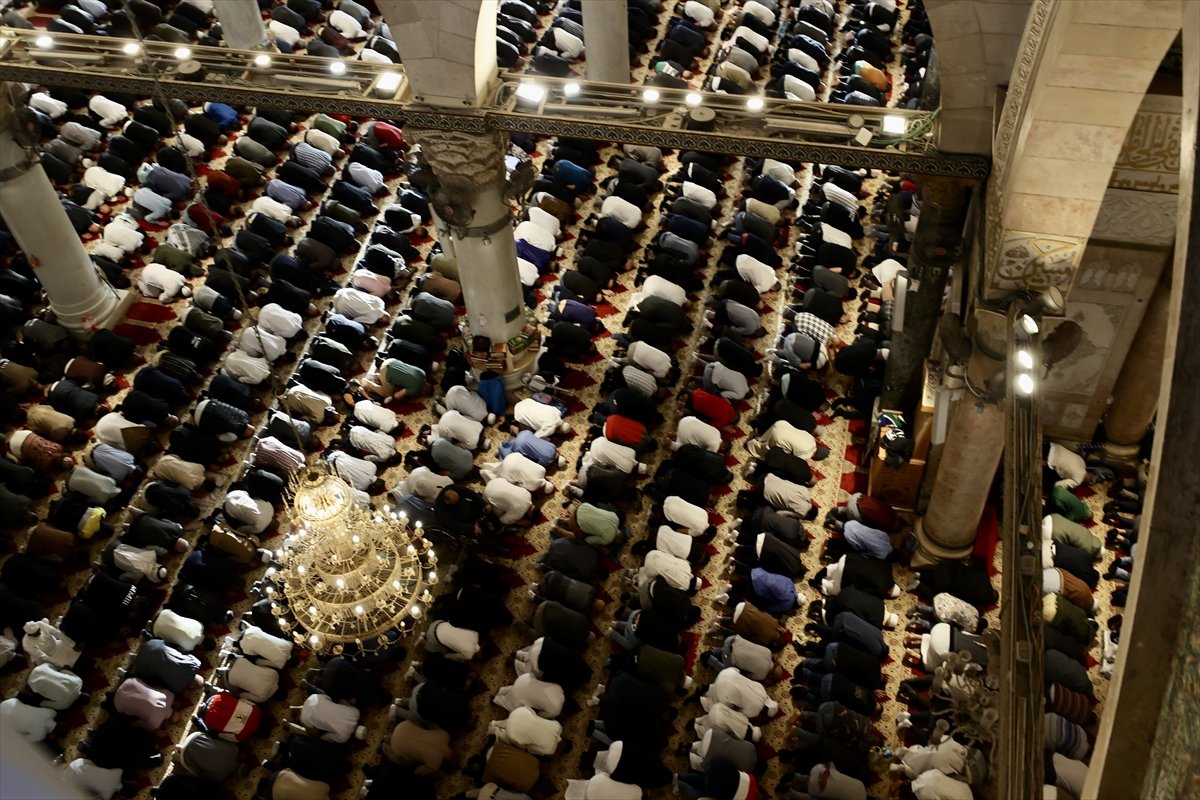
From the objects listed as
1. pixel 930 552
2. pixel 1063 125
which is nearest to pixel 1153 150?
pixel 1063 125

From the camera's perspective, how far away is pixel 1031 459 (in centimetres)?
759

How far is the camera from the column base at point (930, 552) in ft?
40.5

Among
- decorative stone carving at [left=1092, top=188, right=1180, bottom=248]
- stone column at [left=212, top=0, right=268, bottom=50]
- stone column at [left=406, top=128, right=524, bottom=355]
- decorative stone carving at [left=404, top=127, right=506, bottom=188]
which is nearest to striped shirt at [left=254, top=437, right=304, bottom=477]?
stone column at [left=406, top=128, right=524, bottom=355]

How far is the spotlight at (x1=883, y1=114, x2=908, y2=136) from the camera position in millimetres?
10586

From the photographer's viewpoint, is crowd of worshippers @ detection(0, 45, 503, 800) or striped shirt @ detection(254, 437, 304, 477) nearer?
crowd of worshippers @ detection(0, 45, 503, 800)

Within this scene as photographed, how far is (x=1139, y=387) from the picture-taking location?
12.3 meters

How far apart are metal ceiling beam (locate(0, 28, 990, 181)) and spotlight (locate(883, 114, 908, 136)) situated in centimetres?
4

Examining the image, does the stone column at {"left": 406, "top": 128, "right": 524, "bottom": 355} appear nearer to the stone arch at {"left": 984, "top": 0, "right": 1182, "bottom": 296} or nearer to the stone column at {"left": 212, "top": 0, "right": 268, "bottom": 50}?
the stone arch at {"left": 984, "top": 0, "right": 1182, "bottom": 296}

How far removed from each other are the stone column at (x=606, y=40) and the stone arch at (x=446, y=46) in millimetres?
4015

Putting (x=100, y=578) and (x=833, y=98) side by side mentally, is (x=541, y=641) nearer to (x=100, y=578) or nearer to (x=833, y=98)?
(x=100, y=578)

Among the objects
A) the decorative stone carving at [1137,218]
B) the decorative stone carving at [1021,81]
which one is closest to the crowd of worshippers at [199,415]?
the decorative stone carving at [1021,81]

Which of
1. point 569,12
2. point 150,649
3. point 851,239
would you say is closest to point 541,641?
point 150,649

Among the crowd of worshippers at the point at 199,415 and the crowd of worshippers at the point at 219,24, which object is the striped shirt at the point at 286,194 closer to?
the crowd of worshippers at the point at 199,415

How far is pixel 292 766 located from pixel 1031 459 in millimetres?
7161
